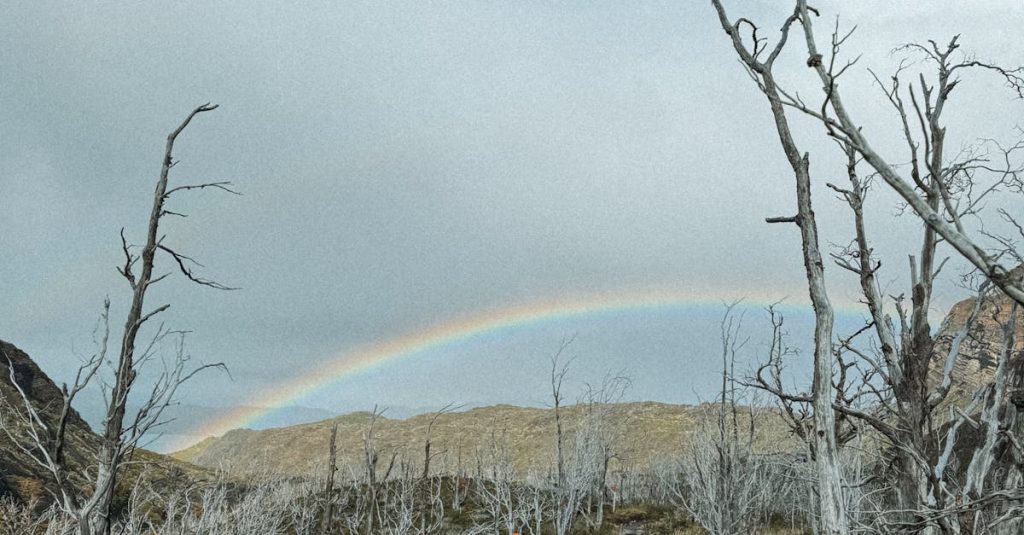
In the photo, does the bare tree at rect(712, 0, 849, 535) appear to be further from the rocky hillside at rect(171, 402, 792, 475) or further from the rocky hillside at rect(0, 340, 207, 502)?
the rocky hillside at rect(171, 402, 792, 475)

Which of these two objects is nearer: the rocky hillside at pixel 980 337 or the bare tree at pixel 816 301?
the bare tree at pixel 816 301

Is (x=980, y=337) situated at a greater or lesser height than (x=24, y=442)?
greater

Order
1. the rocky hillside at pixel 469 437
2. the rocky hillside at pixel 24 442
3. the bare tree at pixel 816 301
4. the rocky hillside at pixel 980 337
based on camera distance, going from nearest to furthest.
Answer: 1. the bare tree at pixel 816 301
2. the rocky hillside at pixel 980 337
3. the rocky hillside at pixel 24 442
4. the rocky hillside at pixel 469 437

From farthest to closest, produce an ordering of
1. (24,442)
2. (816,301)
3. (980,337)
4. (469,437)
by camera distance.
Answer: (469,437) → (24,442) → (980,337) → (816,301)

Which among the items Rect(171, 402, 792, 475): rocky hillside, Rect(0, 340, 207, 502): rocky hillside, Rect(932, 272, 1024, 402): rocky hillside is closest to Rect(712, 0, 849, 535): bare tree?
Rect(932, 272, 1024, 402): rocky hillside

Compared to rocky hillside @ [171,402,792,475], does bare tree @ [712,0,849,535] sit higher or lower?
higher

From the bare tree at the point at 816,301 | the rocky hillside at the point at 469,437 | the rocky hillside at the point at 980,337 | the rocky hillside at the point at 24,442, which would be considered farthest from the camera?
the rocky hillside at the point at 469,437

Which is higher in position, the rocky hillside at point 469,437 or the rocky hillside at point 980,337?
the rocky hillside at point 980,337

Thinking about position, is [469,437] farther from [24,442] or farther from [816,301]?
[816,301]

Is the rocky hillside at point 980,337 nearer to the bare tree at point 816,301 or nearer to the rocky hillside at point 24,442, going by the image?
the bare tree at point 816,301

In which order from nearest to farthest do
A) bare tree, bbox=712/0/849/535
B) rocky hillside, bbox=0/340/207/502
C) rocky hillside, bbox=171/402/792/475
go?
bare tree, bbox=712/0/849/535, rocky hillside, bbox=0/340/207/502, rocky hillside, bbox=171/402/792/475

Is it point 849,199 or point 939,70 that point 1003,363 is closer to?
point 849,199

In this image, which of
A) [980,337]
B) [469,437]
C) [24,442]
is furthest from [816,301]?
[469,437]

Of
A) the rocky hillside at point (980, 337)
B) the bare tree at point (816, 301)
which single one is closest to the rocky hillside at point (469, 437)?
the rocky hillside at point (980, 337)
